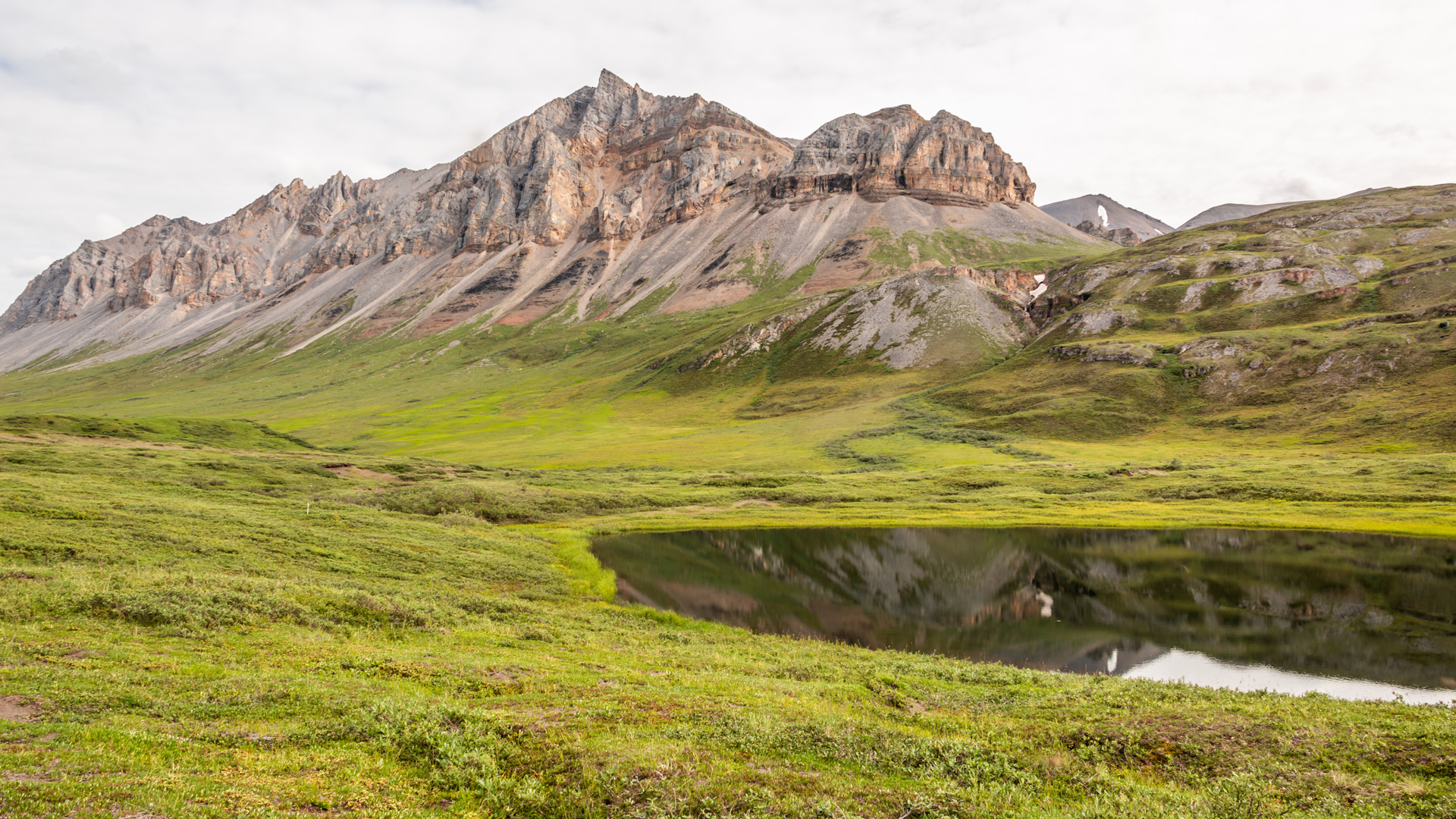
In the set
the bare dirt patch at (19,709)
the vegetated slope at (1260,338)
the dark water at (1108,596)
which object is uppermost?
the vegetated slope at (1260,338)

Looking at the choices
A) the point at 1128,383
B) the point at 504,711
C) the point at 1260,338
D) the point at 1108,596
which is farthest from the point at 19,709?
the point at 1260,338

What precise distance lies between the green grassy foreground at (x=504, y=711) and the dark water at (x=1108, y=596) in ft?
22.1

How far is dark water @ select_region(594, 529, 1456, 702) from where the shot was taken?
97.7 ft

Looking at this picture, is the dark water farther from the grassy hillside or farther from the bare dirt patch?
the grassy hillside

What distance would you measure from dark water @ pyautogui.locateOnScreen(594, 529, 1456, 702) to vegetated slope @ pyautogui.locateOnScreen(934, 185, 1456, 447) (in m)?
64.4

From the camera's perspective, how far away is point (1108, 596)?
4156cm

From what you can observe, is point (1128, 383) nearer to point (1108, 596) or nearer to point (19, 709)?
point (1108, 596)

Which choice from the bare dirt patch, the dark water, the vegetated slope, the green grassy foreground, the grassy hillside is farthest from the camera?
the grassy hillside

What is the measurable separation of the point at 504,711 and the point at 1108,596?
39.2m

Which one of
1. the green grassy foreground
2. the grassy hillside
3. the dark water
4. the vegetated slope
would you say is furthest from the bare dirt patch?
the vegetated slope

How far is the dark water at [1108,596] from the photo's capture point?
29781 mm

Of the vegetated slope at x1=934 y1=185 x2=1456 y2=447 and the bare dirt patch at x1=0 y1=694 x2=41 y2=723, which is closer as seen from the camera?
the bare dirt patch at x1=0 y1=694 x2=41 y2=723

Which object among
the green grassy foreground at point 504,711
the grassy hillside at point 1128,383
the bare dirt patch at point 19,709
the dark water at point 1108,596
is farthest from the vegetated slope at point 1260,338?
the bare dirt patch at point 19,709

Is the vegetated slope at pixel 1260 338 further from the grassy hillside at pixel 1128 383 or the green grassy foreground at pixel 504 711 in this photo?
the green grassy foreground at pixel 504 711
